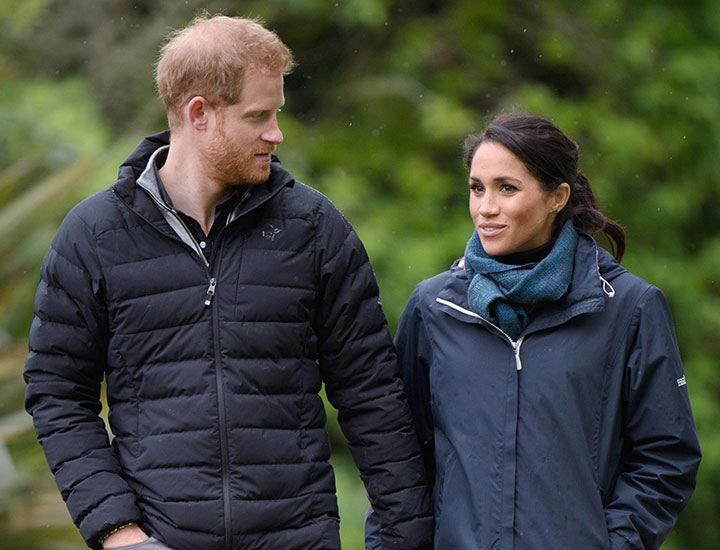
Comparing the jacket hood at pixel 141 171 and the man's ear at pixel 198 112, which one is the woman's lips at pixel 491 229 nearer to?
the jacket hood at pixel 141 171

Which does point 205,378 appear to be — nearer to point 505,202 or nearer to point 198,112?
point 198,112

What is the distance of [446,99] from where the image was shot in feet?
25.7

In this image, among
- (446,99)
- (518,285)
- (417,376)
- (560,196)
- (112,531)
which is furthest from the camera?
(446,99)

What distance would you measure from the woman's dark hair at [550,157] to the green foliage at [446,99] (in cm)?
408

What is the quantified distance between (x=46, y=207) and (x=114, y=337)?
283 centimetres

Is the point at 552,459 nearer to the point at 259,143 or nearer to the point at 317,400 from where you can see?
the point at 317,400

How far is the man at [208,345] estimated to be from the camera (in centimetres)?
265


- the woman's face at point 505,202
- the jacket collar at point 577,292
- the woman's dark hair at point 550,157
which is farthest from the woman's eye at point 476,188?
the jacket collar at point 577,292

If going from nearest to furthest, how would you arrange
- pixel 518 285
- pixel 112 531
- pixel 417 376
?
pixel 112 531
pixel 518 285
pixel 417 376

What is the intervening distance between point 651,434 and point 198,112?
51.9 inches

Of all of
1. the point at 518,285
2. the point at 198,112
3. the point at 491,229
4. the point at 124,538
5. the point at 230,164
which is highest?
the point at 198,112

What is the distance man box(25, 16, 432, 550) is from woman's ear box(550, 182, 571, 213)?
52cm

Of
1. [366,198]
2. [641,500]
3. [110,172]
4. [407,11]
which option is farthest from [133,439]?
[407,11]

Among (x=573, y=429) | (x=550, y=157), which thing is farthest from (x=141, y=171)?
(x=573, y=429)
